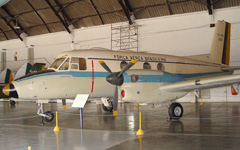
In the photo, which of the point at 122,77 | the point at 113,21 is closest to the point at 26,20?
the point at 113,21

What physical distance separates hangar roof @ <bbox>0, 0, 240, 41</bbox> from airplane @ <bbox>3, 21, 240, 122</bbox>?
11784 mm

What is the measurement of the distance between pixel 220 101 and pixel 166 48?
25.6 ft

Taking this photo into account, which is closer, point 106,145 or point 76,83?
point 106,145

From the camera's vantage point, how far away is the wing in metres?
11.4

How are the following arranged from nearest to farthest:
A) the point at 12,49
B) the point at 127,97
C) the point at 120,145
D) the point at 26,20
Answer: the point at 120,145, the point at 127,97, the point at 26,20, the point at 12,49

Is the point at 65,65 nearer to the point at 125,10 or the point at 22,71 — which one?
the point at 22,71

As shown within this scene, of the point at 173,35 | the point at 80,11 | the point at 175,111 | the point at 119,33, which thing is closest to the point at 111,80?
the point at 175,111

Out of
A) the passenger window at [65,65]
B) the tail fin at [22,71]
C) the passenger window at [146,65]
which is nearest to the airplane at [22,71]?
the tail fin at [22,71]

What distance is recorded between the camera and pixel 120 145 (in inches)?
303

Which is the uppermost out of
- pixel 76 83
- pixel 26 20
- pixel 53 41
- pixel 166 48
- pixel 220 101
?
pixel 26 20

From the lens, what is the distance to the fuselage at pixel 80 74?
12.4 meters

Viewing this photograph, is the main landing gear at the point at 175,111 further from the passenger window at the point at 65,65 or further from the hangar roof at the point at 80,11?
the hangar roof at the point at 80,11

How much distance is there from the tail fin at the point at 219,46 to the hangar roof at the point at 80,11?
5983 mm

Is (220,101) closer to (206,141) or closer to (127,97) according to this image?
(127,97)
